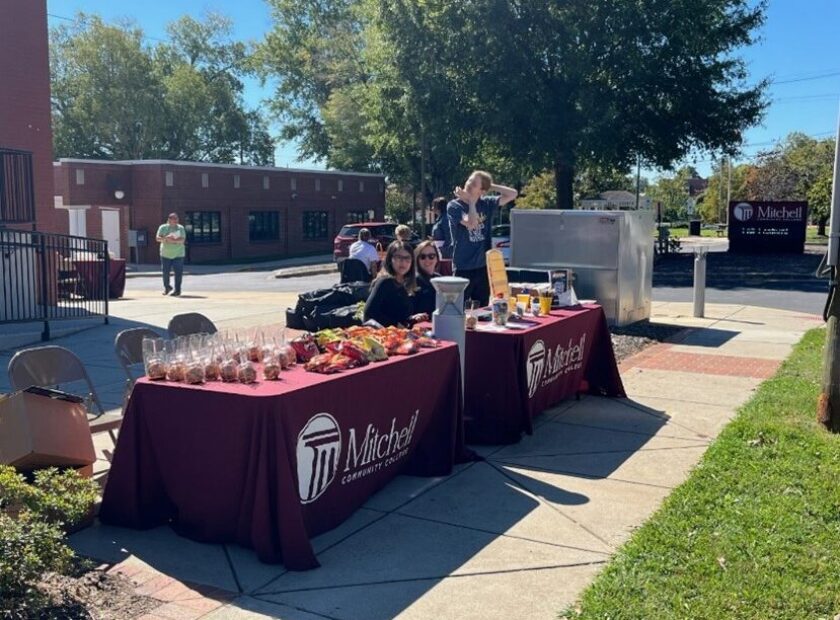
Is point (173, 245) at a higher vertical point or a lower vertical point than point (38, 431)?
higher

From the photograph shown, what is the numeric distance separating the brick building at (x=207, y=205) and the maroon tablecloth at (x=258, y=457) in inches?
1235

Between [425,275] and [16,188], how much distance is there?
9.41 m

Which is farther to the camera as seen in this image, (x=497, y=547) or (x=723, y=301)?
(x=723, y=301)

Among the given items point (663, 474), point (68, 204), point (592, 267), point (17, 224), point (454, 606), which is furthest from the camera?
point (68, 204)

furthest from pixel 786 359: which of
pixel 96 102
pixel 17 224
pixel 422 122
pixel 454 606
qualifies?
pixel 96 102

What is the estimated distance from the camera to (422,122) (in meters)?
29.1

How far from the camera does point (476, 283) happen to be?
29.9ft

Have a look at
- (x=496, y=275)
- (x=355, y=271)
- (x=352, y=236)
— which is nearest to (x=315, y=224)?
(x=352, y=236)

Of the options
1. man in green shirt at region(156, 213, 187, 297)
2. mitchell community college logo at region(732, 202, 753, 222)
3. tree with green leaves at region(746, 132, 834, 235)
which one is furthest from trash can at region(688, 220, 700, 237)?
man in green shirt at region(156, 213, 187, 297)

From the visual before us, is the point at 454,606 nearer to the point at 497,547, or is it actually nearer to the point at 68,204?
the point at 497,547

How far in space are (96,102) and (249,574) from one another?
192 ft

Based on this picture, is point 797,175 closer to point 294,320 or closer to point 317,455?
point 294,320

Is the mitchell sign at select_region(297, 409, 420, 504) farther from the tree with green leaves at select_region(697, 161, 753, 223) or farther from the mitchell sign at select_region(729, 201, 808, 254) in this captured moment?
the tree with green leaves at select_region(697, 161, 753, 223)

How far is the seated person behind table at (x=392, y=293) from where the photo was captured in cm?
703
